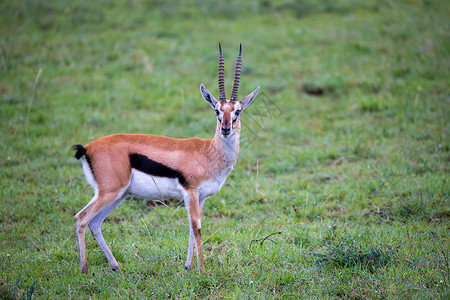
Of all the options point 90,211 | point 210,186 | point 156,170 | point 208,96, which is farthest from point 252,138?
point 90,211

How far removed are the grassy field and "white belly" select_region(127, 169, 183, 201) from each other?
0.73 metres

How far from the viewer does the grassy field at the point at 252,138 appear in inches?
175

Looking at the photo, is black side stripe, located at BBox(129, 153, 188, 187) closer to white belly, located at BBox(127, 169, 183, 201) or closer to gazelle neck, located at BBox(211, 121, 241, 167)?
white belly, located at BBox(127, 169, 183, 201)

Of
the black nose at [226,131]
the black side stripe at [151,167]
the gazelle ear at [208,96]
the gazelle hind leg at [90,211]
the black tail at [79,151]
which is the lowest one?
the gazelle hind leg at [90,211]

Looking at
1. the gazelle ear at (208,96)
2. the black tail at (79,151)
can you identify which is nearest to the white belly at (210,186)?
the gazelle ear at (208,96)

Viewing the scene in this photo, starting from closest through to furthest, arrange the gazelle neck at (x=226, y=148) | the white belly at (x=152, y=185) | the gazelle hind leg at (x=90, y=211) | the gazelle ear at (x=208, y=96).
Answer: the gazelle hind leg at (x=90, y=211) → the white belly at (x=152, y=185) → the gazelle neck at (x=226, y=148) → the gazelle ear at (x=208, y=96)

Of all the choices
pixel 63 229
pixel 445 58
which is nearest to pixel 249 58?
pixel 445 58

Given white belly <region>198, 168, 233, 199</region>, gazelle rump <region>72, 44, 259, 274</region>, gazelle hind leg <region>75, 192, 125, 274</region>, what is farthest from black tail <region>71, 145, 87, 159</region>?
white belly <region>198, 168, 233, 199</region>

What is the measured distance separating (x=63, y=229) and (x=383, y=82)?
766 centimetres

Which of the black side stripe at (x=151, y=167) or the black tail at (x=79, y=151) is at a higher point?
the black tail at (x=79, y=151)

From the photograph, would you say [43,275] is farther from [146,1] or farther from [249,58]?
[146,1]

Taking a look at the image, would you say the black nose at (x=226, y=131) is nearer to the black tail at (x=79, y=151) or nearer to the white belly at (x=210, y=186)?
the white belly at (x=210, y=186)

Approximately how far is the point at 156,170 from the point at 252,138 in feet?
13.2

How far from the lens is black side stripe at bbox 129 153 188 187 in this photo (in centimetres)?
460
